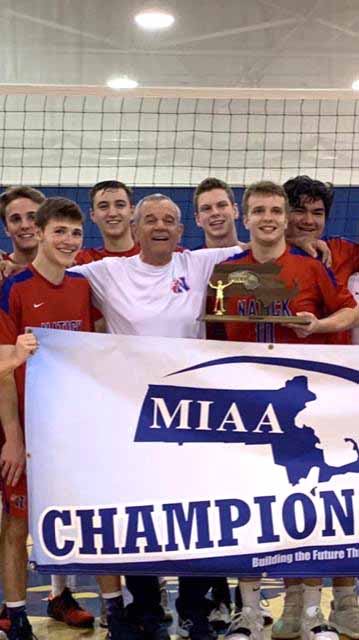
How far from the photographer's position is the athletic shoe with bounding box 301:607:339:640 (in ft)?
12.8

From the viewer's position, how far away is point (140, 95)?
5.75 metres

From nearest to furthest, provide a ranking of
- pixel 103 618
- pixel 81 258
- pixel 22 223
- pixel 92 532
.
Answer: pixel 92 532, pixel 103 618, pixel 22 223, pixel 81 258

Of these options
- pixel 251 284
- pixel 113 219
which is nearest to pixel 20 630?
pixel 251 284

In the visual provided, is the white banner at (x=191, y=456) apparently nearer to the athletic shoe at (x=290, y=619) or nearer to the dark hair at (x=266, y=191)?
the athletic shoe at (x=290, y=619)

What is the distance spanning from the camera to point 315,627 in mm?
3959

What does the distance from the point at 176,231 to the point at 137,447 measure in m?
1.04

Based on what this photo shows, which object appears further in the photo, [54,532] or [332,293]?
[332,293]

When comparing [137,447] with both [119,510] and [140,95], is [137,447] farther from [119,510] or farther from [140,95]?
[140,95]

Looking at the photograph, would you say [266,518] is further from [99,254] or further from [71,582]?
[99,254]

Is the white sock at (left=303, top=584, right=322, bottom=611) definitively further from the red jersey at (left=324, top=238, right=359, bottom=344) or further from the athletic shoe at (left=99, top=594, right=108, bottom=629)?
the red jersey at (left=324, top=238, right=359, bottom=344)

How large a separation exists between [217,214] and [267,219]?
0.81m

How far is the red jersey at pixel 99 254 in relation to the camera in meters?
4.85

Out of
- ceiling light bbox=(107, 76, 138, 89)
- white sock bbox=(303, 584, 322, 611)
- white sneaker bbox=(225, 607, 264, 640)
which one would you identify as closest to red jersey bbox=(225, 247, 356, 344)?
white sock bbox=(303, 584, 322, 611)

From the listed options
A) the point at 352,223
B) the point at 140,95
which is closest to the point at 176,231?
the point at 140,95
